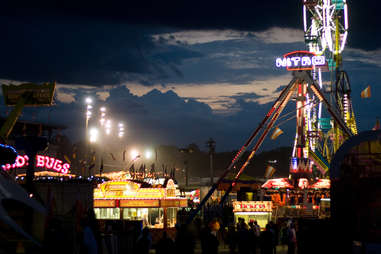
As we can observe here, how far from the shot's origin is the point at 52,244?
13305 mm

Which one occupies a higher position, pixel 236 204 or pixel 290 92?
pixel 290 92

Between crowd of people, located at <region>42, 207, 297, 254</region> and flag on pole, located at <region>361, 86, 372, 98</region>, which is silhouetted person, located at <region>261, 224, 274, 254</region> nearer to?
crowd of people, located at <region>42, 207, 297, 254</region>

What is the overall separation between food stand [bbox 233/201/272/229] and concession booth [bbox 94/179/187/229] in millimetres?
5530

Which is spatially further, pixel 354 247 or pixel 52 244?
pixel 354 247

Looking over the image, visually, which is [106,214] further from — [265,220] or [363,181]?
[363,181]

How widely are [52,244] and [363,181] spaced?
12029mm

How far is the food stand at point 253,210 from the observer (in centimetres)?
3106

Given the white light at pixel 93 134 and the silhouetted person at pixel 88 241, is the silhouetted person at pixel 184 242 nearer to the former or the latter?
the silhouetted person at pixel 88 241

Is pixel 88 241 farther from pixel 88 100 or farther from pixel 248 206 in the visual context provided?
pixel 88 100

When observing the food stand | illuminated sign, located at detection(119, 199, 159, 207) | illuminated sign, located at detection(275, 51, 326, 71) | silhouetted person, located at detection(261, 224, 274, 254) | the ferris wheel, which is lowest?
silhouetted person, located at detection(261, 224, 274, 254)

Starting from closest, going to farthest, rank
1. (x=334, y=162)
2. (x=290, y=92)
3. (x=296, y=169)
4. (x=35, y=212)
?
(x=35, y=212), (x=334, y=162), (x=296, y=169), (x=290, y=92)

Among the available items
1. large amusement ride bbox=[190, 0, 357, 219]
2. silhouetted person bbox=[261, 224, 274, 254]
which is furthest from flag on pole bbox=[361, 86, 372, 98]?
silhouetted person bbox=[261, 224, 274, 254]

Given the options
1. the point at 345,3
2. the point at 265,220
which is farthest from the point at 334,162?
the point at 345,3

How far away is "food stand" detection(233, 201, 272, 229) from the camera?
31062 millimetres
